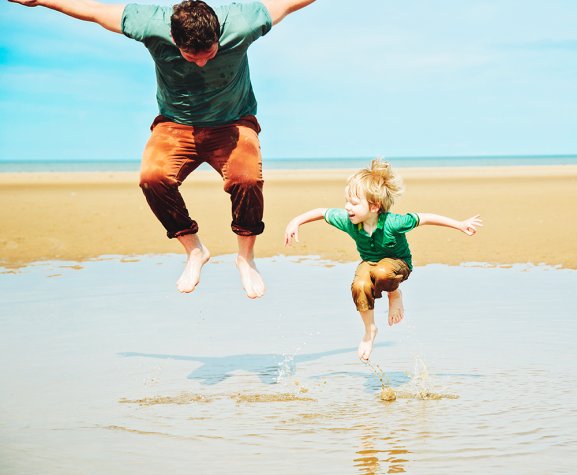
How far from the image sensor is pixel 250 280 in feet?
28.3

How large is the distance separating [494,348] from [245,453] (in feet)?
13.1

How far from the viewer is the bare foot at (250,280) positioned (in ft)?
27.9

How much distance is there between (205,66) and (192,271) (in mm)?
1839

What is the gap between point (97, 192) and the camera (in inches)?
1475

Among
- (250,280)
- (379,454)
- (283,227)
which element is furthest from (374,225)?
(283,227)

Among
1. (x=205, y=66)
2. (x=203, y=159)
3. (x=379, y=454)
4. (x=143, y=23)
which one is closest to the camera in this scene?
(x=379, y=454)

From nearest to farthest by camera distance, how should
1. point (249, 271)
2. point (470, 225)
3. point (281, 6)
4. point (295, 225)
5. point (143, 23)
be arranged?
point (470, 225)
point (295, 225)
point (143, 23)
point (281, 6)
point (249, 271)

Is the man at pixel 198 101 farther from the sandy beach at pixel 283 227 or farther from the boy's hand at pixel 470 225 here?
the sandy beach at pixel 283 227

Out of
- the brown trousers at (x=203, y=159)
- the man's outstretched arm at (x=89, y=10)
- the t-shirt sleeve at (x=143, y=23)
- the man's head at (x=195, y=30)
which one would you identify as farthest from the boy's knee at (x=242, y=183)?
the man's outstretched arm at (x=89, y=10)

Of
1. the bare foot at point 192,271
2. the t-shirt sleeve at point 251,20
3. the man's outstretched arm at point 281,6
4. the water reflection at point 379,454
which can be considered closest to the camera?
the water reflection at point 379,454

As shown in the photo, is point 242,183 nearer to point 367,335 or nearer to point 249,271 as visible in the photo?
point 249,271

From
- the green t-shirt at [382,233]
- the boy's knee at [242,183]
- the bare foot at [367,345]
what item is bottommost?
the bare foot at [367,345]

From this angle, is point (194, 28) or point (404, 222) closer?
point (194, 28)

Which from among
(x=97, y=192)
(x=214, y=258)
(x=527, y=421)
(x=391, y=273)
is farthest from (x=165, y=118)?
(x=97, y=192)
